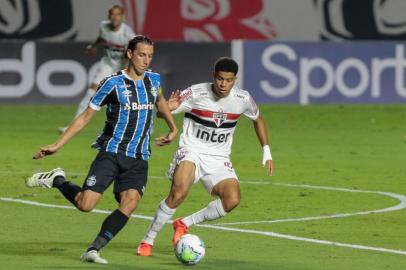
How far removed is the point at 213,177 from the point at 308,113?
53.0 feet

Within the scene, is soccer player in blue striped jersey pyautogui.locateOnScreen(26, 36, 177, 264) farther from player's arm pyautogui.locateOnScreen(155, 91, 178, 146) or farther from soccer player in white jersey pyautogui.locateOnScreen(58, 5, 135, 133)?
soccer player in white jersey pyautogui.locateOnScreen(58, 5, 135, 133)

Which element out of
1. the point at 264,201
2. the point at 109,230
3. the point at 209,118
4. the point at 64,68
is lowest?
the point at 264,201

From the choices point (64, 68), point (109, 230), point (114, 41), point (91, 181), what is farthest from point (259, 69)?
point (109, 230)

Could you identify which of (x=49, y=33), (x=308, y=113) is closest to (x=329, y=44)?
(x=308, y=113)

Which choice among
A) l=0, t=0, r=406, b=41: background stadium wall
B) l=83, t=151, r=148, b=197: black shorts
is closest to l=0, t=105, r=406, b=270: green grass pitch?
l=83, t=151, r=148, b=197: black shorts

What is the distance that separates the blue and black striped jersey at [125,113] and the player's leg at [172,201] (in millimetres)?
472

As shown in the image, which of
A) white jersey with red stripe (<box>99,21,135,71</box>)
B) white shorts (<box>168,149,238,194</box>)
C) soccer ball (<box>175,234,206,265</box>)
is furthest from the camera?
white jersey with red stripe (<box>99,21,135,71</box>)

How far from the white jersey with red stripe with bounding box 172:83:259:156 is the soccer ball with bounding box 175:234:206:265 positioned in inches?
54.7

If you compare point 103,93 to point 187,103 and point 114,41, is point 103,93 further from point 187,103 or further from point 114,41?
point 114,41

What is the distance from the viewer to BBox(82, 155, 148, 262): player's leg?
12617 mm

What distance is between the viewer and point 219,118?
538 inches

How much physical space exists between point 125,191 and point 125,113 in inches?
26.5

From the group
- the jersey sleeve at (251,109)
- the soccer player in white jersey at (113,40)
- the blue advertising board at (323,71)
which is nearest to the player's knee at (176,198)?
the jersey sleeve at (251,109)

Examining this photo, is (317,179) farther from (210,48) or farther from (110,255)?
Answer: (210,48)
